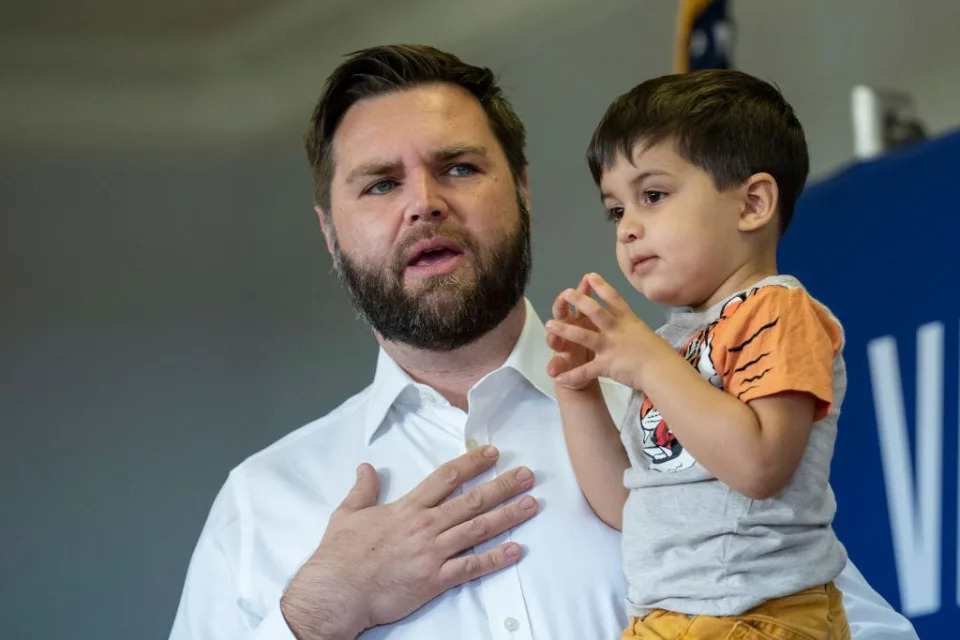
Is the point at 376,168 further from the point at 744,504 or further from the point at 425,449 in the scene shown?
the point at 744,504

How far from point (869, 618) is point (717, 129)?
76 cm

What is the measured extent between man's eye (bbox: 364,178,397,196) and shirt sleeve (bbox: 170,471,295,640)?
1.65 ft

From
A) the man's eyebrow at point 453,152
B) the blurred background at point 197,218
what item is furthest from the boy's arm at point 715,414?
the blurred background at point 197,218

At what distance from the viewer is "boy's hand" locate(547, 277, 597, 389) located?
4.44ft

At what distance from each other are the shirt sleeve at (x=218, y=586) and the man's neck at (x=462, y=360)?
337 millimetres

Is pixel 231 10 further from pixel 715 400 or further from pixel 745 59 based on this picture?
pixel 715 400

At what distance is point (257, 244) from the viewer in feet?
13.6

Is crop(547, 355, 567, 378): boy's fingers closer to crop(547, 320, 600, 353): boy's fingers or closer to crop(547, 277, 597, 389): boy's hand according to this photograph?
crop(547, 277, 597, 389): boy's hand

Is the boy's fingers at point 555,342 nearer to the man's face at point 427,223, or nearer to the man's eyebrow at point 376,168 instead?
the man's face at point 427,223

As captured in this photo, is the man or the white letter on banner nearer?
the man

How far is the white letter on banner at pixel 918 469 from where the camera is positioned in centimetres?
211

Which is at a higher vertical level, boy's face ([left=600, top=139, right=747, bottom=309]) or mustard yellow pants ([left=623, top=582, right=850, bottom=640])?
boy's face ([left=600, top=139, right=747, bottom=309])

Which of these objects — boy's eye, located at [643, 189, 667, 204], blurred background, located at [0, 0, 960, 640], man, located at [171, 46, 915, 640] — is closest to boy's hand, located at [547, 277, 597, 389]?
boy's eye, located at [643, 189, 667, 204]

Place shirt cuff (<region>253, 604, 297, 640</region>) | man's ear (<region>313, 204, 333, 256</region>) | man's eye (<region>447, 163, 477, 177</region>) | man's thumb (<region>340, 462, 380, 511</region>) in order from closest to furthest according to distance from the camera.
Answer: shirt cuff (<region>253, 604, 297, 640</region>)
man's thumb (<region>340, 462, 380, 511</region>)
man's eye (<region>447, 163, 477, 177</region>)
man's ear (<region>313, 204, 333, 256</region>)
